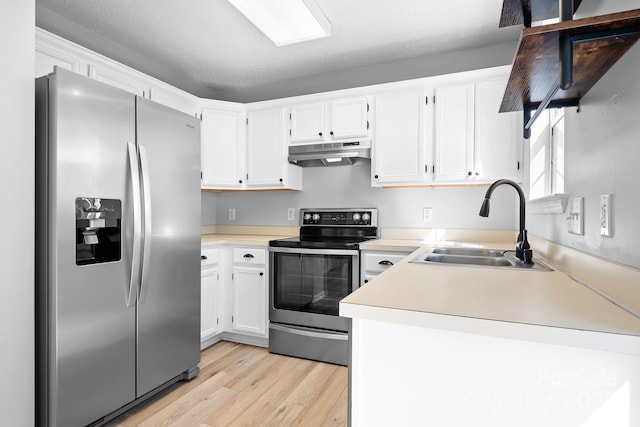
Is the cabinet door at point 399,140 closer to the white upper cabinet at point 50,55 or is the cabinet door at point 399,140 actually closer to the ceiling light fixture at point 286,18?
the ceiling light fixture at point 286,18

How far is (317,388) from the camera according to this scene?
220 cm

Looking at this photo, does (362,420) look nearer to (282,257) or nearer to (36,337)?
(36,337)

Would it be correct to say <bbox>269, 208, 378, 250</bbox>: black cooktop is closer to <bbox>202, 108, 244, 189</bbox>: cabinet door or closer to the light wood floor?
<bbox>202, 108, 244, 189</bbox>: cabinet door

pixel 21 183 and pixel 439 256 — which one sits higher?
pixel 21 183

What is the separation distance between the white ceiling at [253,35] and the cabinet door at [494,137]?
1.69ft

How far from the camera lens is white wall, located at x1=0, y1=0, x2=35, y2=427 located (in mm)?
1431

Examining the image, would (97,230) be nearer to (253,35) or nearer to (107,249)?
(107,249)

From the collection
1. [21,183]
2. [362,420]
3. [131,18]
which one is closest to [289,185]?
[131,18]

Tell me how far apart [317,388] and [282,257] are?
1013 mm

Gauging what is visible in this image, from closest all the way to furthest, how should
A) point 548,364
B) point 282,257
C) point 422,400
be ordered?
Answer: point 548,364
point 422,400
point 282,257

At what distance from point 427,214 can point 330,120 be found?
1.19 meters

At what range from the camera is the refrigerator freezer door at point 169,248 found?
77.7 inches

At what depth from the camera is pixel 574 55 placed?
2.99ft

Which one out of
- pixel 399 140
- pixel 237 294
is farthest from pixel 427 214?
pixel 237 294
